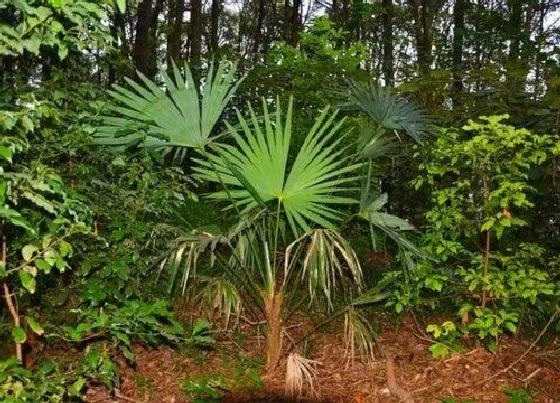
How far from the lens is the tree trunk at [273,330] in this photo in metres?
3.69

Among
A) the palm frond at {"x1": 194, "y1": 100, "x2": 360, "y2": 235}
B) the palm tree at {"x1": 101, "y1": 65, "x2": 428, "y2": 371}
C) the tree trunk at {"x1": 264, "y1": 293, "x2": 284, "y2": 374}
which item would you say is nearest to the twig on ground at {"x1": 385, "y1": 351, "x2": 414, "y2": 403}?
the palm tree at {"x1": 101, "y1": 65, "x2": 428, "y2": 371}

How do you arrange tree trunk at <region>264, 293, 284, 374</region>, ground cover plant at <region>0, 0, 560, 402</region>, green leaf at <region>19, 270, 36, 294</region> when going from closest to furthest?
green leaf at <region>19, 270, 36, 294</region> < ground cover plant at <region>0, 0, 560, 402</region> < tree trunk at <region>264, 293, 284, 374</region>

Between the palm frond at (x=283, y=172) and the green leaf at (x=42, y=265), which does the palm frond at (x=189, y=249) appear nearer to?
the palm frond at (x=283, y=172)

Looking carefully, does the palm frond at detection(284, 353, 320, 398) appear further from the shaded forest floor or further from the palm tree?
the palm tree

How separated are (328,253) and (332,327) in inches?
58.0

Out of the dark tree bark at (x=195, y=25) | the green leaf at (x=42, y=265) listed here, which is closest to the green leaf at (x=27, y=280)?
the green leaf at (x=42, y=265)

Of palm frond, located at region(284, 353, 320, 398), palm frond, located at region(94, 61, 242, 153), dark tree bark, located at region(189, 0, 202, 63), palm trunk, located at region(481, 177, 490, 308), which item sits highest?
dark tree bark, located at region(189, 0, 202, 63)

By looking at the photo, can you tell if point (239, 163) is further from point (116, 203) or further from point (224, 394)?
point (224, 394)

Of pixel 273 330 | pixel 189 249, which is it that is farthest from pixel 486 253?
pixel 189 249

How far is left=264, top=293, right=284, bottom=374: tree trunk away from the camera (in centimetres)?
369

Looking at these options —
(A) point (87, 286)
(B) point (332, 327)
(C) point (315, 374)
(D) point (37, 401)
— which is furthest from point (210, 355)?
(D) point (37, 401)

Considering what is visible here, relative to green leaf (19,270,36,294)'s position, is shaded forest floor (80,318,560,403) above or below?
below

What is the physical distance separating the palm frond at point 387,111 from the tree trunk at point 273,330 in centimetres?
167

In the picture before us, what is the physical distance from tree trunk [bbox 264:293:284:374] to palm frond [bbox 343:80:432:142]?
167 cm
